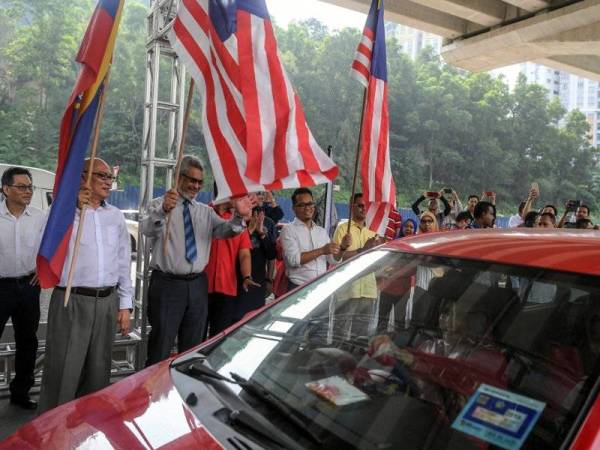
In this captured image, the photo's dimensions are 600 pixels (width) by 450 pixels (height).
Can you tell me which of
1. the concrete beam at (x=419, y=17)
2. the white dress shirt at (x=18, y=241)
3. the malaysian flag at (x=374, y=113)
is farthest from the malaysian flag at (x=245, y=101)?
the concrete beam at (x=419, y=17)

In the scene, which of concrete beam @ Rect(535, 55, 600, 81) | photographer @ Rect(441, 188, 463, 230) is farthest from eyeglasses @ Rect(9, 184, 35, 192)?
concrete beam @ Rect(535, 55, 600, 81)

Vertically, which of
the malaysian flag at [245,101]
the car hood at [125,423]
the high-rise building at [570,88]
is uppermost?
the high-rise building at [570,88]

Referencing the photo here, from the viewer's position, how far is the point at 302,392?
1.70m

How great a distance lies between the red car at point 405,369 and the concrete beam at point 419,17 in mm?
6743

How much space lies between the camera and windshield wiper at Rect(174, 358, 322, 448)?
1470 mm

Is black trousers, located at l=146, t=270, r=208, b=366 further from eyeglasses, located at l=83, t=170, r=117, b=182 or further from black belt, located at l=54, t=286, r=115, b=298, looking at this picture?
eyeglasses, located at l=83, t=170, r=117, b=182

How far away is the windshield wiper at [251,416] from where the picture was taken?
4.82ft

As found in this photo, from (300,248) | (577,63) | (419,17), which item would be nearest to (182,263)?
(300,248)

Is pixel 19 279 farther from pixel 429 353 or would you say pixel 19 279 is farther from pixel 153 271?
pixel 429 353

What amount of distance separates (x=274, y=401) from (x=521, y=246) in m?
0.95

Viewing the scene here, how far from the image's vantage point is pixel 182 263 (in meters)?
4.04

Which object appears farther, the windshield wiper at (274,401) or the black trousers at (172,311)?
the black trousers at (172,311)

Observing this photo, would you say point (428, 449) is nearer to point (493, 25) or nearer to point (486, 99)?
point (493, 25)

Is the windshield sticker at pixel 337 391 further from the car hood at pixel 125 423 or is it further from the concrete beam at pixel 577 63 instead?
→ the concrete beam at pixel 577 63
